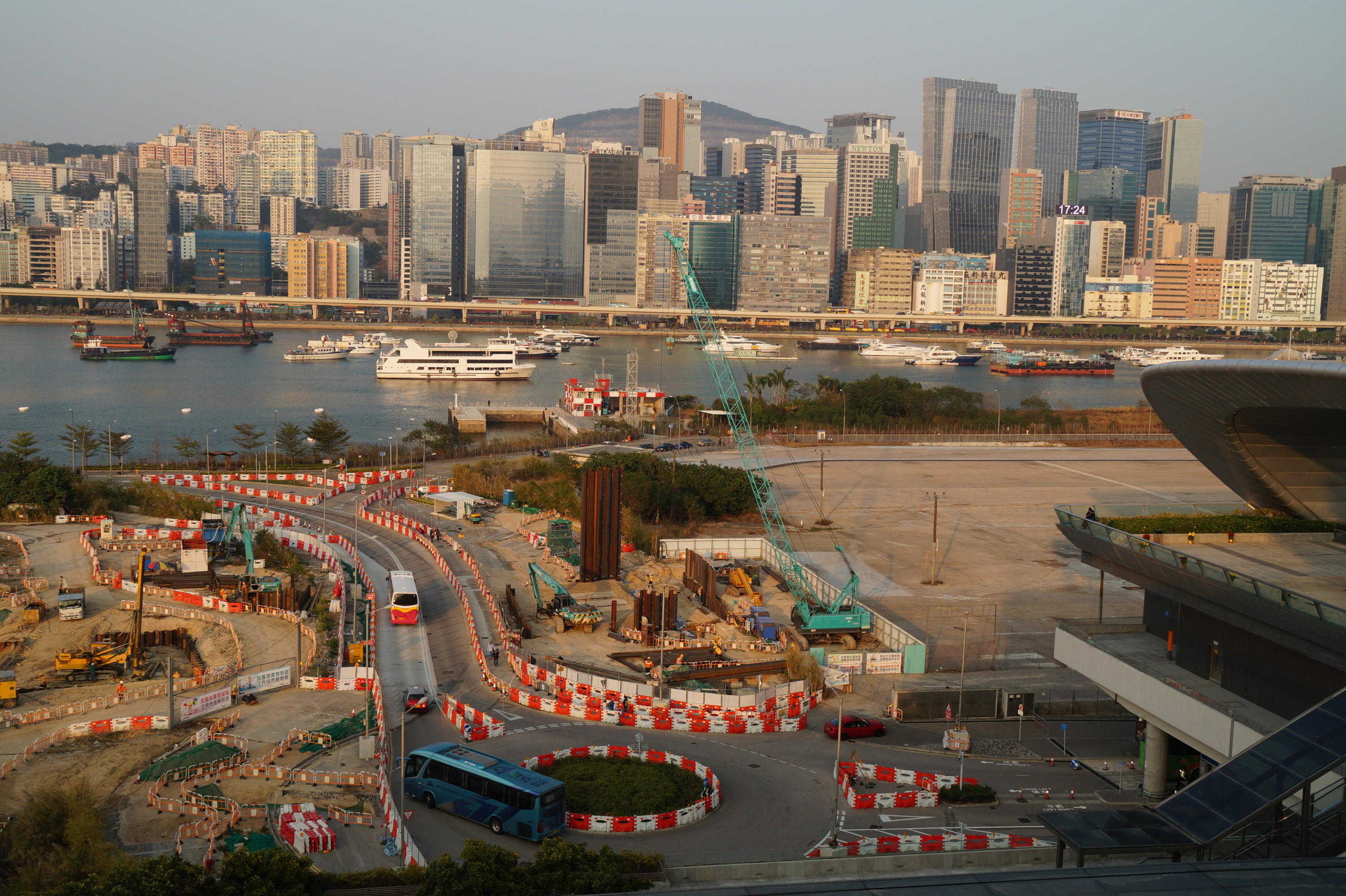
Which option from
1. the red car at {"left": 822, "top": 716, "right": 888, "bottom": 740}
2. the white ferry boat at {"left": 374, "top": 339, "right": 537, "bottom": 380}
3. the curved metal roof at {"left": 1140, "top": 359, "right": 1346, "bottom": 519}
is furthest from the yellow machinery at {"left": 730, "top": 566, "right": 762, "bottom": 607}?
the white ferry boat at {"left": 374, "top": 339, "right": 537, "bottom": 380}

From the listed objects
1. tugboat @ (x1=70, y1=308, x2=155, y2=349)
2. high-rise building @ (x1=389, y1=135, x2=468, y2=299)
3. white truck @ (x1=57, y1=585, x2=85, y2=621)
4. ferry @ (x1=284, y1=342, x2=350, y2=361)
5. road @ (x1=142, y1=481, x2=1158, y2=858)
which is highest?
high-rise building @ (x1=389, y1=135, x2=468, y2=299)

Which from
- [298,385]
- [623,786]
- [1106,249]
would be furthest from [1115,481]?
[1106,249]

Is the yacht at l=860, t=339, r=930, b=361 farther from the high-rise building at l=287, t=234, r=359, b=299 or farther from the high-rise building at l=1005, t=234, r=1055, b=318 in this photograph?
the high-rise building at l=287, t=234, r=359, b=299

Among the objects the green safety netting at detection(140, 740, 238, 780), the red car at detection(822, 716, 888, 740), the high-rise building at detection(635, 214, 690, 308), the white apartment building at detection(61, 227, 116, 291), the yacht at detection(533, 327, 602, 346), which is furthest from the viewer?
the high-rise building at detection(635, 214, 690, 308)

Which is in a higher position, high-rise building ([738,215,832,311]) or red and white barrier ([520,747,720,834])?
high-rise building ([738,215,832,311])

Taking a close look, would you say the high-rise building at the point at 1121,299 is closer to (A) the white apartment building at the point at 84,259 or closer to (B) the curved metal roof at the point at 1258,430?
(A) the white apartment building at the point at 84,259

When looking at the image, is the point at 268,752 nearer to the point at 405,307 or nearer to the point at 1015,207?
the point at 405,307
